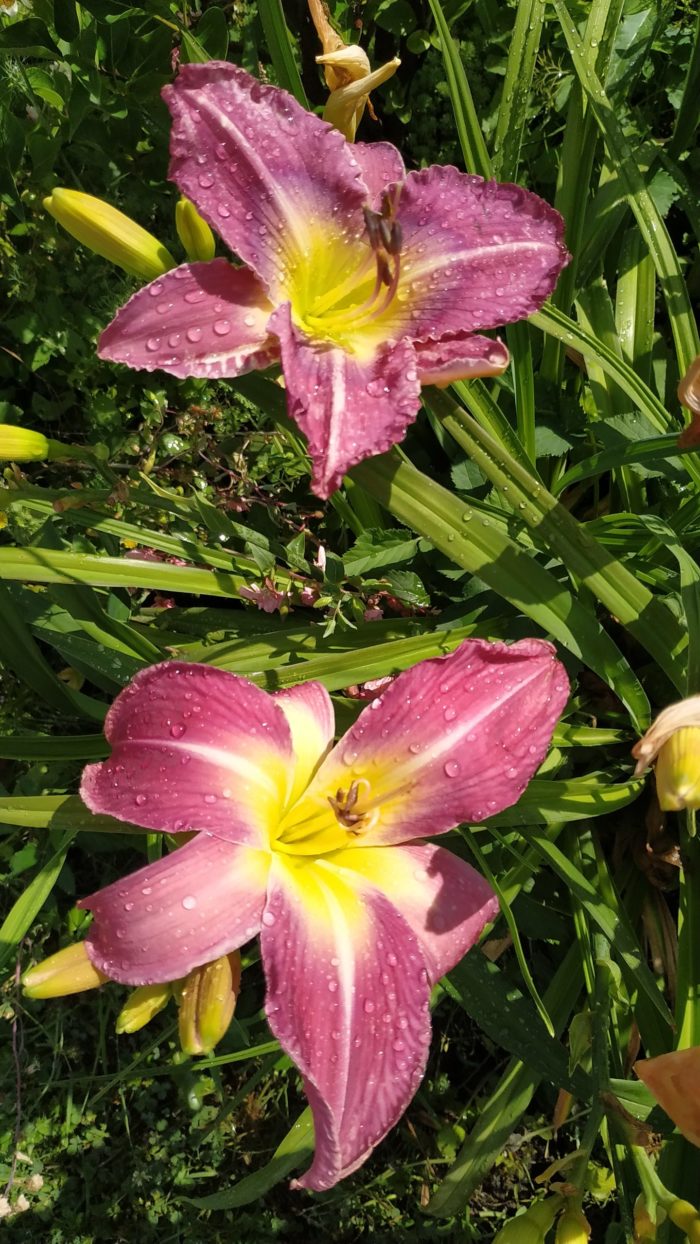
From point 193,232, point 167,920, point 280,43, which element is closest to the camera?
point 167,920

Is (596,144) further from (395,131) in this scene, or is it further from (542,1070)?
(542,1070)

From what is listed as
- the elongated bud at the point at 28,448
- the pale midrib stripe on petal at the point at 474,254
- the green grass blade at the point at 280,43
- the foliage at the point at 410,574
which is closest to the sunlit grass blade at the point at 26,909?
the foliage at the point at 410,574

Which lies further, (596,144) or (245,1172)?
(245,1172)

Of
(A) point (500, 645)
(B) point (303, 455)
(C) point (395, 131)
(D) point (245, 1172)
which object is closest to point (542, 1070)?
(A) point (500, 645)

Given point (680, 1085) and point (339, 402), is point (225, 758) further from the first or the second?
point (680, 1085)

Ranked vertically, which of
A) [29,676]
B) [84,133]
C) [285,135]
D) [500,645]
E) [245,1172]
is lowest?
[245,1172]

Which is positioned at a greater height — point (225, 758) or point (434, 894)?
point (225, 758)

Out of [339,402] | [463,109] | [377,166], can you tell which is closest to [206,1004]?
[339,402]
